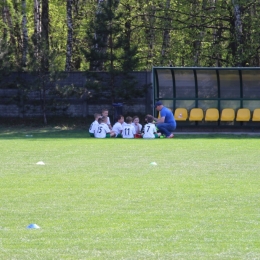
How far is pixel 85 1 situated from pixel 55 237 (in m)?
42.1

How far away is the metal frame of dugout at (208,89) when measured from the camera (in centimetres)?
3109

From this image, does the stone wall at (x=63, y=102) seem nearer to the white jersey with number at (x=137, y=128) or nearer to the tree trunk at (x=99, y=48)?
the tree trunk at (x=99, y=48)

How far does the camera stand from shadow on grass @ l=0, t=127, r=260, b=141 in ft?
91.0

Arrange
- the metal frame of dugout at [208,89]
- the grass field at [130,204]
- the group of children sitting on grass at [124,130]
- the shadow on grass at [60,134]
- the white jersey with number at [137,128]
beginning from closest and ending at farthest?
the grass field at [130,204]
the group of children sitting on grass at [124,130]
the shadow on grass at [60,134]
the white jersey with number at [137,128]
the metal frame of dugout at [208,89]

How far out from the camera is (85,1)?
49.2 meters

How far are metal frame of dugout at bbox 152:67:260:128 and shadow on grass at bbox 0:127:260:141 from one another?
183 centimetres

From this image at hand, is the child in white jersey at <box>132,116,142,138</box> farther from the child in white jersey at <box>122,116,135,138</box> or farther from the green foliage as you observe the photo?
the green foliage

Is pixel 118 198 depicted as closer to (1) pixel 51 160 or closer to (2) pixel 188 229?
(2) pixel 188 229

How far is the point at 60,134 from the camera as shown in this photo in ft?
96.6

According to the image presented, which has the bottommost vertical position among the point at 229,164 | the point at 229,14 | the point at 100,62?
the point at 229,164

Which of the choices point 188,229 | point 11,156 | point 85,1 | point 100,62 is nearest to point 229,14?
point 100,62

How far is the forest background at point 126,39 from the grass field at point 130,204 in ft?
43.4

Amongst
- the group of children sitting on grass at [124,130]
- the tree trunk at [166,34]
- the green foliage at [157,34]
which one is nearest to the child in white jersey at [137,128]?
the group of children sitting on grass at [124,130]

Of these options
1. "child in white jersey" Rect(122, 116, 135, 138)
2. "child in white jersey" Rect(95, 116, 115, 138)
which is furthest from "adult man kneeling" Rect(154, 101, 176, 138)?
"child in white jersey" Rect(95, 116, 115, 138)
